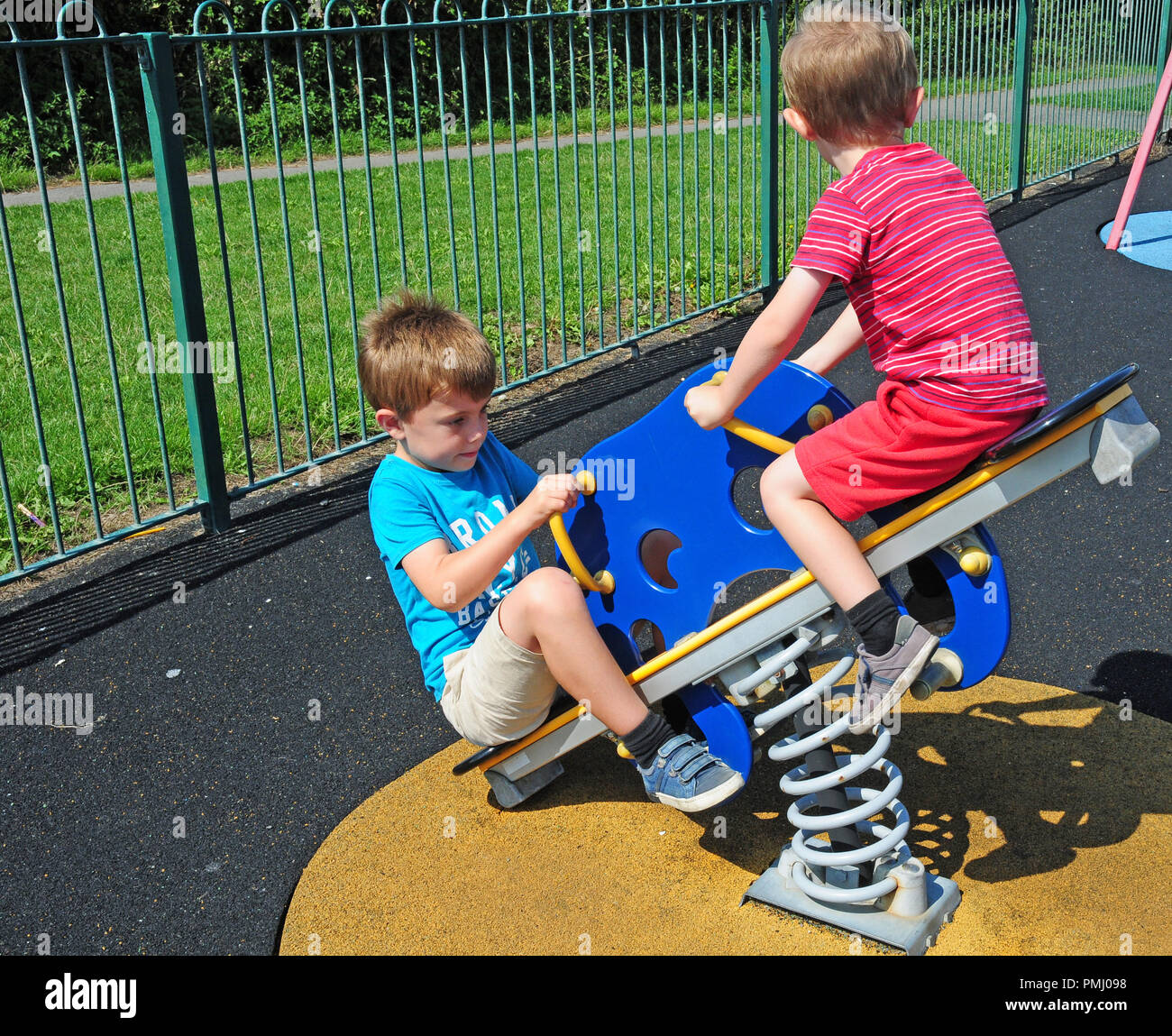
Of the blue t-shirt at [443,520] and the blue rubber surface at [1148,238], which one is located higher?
the blue t-shirt at [443,520]

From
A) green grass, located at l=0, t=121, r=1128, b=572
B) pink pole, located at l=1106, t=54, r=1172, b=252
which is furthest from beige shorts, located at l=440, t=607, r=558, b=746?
pink pole, located at l=1106, t=54, r=1172, b=252

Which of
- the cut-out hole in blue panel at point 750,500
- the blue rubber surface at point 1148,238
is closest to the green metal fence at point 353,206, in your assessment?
the blue rubber surface at point 1148,238

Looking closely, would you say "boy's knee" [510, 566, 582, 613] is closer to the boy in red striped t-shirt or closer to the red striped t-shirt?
the boy in red striped t-shirt

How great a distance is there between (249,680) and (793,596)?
81.2 inches

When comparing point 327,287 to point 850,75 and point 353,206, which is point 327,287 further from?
point 850,75

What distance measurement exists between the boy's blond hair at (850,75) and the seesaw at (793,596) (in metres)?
0.55

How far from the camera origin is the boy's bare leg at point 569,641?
8.91 feet

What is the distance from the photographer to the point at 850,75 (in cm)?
247

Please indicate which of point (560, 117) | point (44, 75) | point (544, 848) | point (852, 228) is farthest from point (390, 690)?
point (44, 75)

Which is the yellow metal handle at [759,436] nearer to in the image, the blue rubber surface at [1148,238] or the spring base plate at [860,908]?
the spring base plate at [860,908]

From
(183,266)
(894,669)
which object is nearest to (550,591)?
(894,669)

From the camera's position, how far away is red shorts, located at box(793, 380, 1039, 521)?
8.26 feet

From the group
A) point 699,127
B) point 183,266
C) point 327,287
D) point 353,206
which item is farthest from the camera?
point 353,206

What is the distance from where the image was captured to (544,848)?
3.14 m
